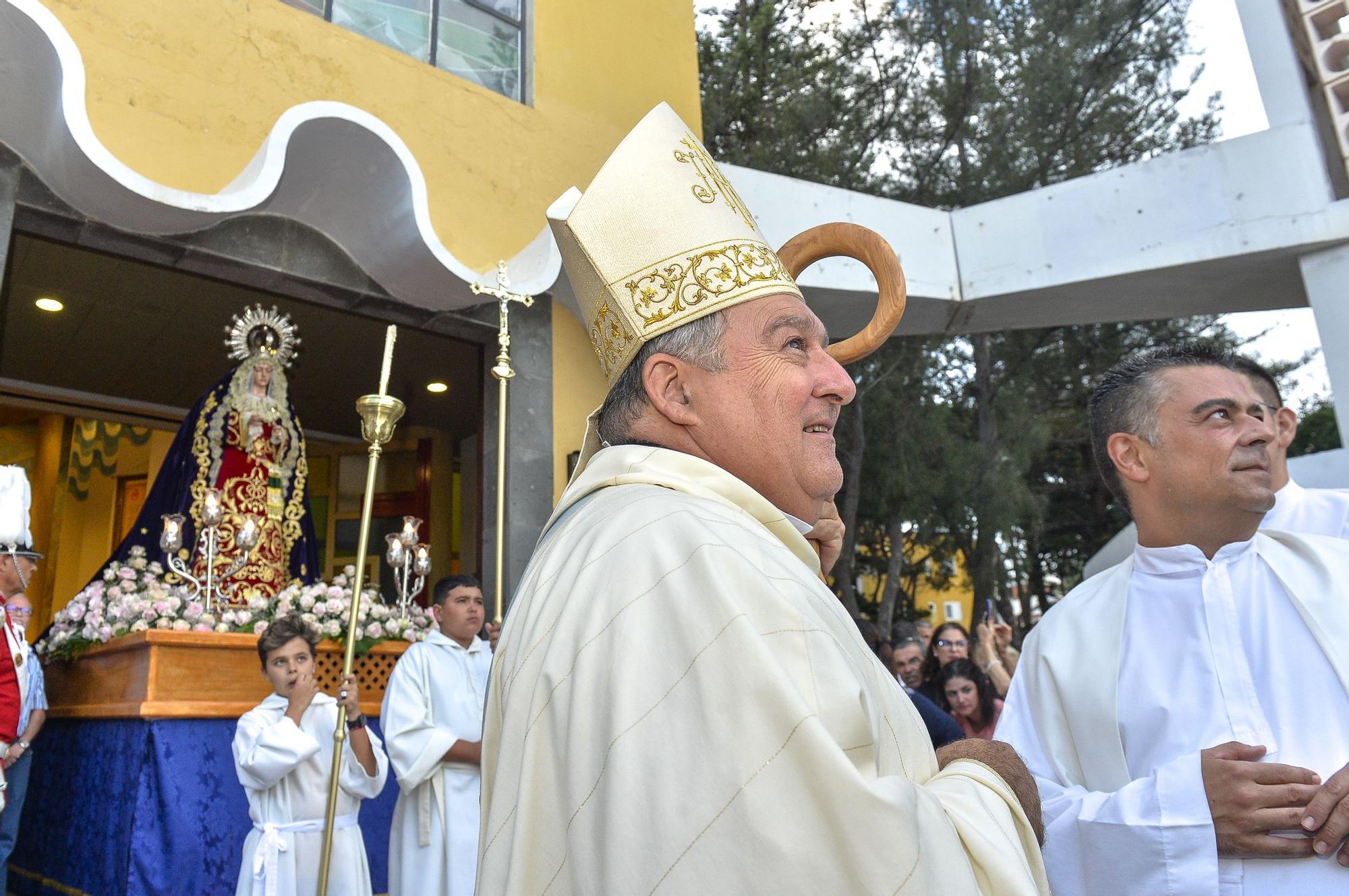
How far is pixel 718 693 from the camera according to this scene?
1133 mm

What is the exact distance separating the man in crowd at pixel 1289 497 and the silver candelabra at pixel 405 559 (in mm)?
3918

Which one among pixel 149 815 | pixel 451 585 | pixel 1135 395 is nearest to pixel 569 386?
pixel 451 585

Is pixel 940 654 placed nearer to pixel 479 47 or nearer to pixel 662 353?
pixel 662 353

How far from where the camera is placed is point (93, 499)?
12.2m

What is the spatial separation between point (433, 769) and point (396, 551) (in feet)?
4.62

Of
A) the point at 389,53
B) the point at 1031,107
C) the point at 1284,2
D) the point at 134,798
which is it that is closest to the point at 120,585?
the point at 134,798

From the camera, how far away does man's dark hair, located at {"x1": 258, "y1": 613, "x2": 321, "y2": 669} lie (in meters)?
4.45

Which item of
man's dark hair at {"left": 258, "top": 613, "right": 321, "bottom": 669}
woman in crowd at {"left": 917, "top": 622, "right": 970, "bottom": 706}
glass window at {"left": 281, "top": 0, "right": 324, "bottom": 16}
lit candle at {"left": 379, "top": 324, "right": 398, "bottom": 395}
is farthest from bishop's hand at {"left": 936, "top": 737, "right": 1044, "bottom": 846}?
glass window at {"left": 281, "top": 0, "right": 324, "bottom": 16}

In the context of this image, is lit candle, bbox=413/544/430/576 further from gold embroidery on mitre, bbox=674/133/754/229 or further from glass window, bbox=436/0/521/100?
gold embroidery on mitre, bbox=674/133/754/229

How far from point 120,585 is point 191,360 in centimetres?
471

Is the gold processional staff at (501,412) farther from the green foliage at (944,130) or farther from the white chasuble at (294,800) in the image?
A: the green foliage at (944,130)

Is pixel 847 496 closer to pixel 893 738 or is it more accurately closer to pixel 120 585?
pixel 120 585

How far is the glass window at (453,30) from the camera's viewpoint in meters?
6.87

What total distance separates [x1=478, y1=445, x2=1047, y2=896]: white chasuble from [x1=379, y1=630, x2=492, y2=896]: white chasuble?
11.1 feet
